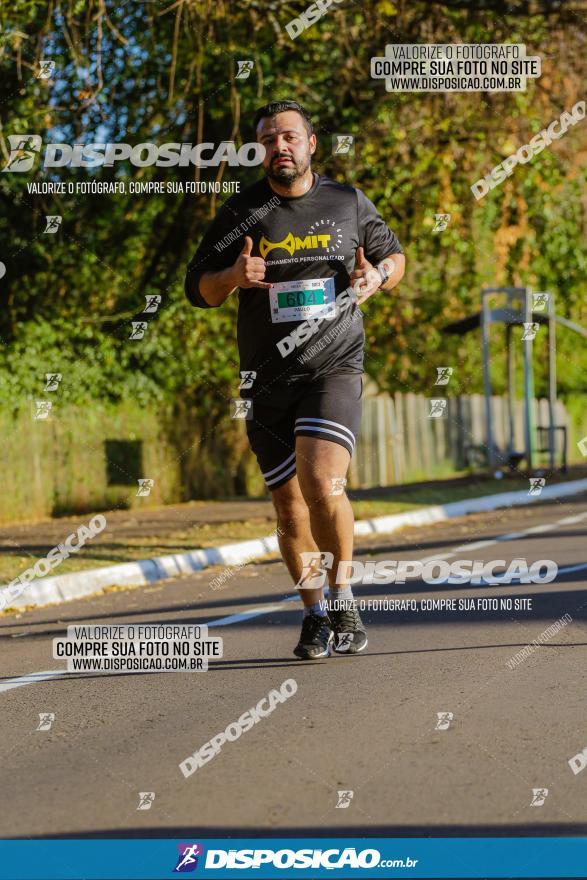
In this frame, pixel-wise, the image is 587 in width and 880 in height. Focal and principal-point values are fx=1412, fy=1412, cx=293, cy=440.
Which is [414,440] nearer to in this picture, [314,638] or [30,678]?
[314,638]

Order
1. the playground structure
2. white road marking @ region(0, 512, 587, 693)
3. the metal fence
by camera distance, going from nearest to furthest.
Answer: white road marking @ region(0, 512, 587, 693) < the playground structure < the metal fence

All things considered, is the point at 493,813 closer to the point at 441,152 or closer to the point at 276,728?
the point at 276,728

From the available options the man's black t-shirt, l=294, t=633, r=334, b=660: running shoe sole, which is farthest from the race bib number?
l=294, t=633, r=334, b=660: running shoe sole

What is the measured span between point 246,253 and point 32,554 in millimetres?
7023

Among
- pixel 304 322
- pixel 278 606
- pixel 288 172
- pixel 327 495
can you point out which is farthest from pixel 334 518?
pixel 278 606

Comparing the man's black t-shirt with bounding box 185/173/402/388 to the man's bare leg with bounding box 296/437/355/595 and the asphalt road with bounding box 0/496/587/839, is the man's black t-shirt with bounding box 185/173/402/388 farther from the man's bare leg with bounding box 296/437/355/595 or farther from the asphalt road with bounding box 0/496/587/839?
the asphalt road with bounding box 0/496/587/839

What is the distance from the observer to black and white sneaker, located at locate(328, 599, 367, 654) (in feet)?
20.8

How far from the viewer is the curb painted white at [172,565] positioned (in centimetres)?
1034

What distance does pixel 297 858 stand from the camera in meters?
3.51

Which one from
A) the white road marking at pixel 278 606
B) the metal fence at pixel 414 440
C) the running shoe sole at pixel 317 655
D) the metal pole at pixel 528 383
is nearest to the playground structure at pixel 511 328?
the metal pole at pixel 528 383

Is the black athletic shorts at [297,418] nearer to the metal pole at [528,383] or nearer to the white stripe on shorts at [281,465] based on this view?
the white stripe on shorts at [281,465]

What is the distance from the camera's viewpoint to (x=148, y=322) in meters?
20.0

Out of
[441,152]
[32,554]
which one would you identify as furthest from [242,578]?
[441,152]

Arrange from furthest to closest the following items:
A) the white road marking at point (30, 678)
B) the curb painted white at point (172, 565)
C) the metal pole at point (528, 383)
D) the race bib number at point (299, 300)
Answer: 1. the metal pole at point (528, 383)
2. the curb painted white at point (172, 565)
3. the white road marking at point (30, 678)
4. the race bib number at point (299, 300)
